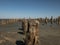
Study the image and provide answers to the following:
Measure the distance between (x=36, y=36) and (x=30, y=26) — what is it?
1.24m

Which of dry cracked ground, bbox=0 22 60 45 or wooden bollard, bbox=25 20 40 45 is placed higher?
wooden bollard, bbox=25 20 40 45

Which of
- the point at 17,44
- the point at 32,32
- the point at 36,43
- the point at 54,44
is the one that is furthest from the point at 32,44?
the point at 54,44

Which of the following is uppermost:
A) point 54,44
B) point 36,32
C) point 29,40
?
point 36,32

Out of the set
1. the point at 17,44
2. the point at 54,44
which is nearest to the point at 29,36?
the point at 17,44

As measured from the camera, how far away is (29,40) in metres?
13.5

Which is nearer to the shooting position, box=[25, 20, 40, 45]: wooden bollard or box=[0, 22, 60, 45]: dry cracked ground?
box=[25, 20, 40, 45]: wooden bollard

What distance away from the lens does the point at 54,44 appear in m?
17.7

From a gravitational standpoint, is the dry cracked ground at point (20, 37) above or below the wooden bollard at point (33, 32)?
below

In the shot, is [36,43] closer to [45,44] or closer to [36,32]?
[36,32]

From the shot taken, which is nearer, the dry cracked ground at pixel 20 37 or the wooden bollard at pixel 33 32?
the wooden bollard at pixel 33 32

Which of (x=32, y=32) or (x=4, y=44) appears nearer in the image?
(x=32, y=32)

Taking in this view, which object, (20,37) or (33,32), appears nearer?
(33,32)

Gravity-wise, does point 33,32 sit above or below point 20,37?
above

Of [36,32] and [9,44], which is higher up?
[36,32]
